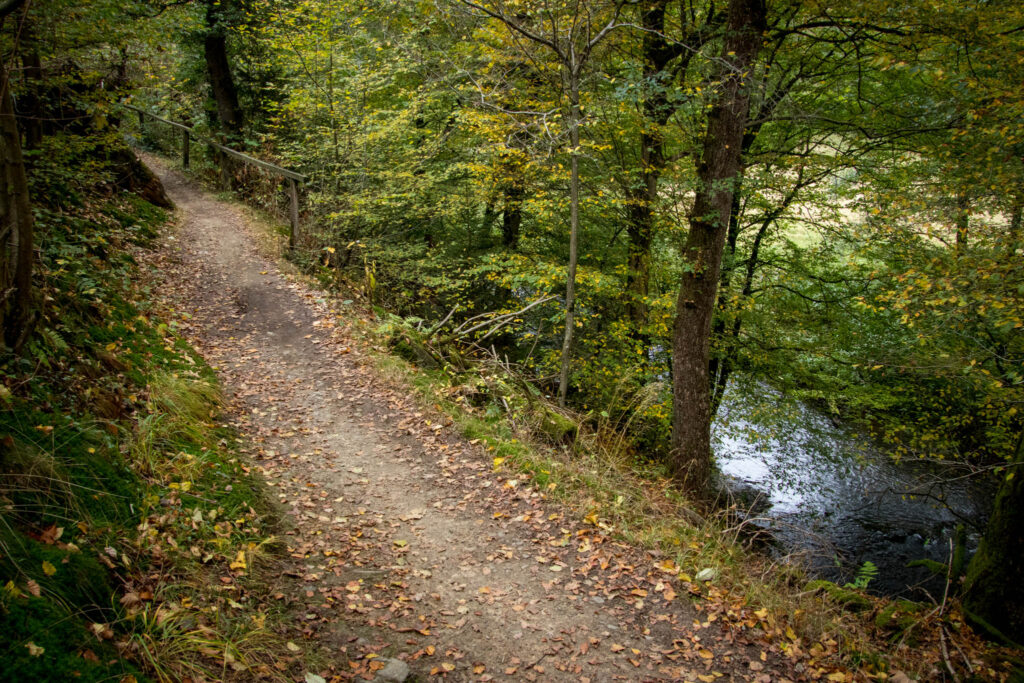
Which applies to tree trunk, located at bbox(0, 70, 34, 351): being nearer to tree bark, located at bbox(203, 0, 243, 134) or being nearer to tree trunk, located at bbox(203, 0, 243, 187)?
tree trunk, located at bbox(203, 0, 243, 187)

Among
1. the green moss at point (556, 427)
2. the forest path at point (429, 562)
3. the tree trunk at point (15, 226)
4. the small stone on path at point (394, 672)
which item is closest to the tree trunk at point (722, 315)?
the green moss at point (556, 427)

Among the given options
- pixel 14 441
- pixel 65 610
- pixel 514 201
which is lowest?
pixel 65 610

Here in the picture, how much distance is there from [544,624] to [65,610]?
120 inches

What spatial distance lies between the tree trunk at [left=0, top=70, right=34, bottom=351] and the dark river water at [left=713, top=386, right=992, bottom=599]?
414 inches

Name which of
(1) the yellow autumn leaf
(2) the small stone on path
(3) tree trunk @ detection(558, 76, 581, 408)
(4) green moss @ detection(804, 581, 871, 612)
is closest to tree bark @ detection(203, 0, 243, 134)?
(3) tree trunk @ detection(558, 76, 581, 408)

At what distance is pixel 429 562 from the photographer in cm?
475

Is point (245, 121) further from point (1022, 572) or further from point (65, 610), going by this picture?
point (1022, 572)

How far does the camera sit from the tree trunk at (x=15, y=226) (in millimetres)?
3549

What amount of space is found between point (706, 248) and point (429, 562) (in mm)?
5363

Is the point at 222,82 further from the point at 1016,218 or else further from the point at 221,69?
the point at 1016,218

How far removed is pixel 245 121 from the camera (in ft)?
57.9

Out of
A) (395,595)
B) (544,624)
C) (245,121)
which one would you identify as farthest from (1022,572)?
(245,121)

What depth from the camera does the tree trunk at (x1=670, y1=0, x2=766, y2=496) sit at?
6684mm

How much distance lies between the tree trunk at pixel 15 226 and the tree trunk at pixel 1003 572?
27.5 ft
